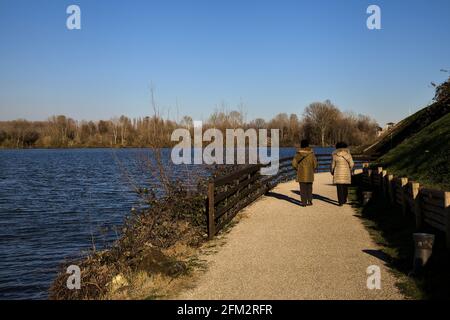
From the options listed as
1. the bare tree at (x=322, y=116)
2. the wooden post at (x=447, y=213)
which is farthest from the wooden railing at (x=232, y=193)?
the bare tree at (x=322, y=116)

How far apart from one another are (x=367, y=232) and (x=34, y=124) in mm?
166885

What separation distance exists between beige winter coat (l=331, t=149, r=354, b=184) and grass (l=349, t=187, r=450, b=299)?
0.97 m

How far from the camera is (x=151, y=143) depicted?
38.5 ft

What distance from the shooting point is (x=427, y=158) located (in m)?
15.9

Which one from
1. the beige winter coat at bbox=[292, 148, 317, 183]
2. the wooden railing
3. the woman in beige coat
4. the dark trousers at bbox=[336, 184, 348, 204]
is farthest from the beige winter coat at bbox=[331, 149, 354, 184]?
the wooden railing

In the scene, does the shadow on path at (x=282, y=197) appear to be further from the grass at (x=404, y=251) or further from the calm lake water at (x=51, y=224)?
the calm lake water at (x=51, y=224)

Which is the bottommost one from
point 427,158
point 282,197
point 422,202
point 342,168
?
point 282,197

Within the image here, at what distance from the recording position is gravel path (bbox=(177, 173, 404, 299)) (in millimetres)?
6543

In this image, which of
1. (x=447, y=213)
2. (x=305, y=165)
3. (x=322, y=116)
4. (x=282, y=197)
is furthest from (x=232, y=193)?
(x=322, y=116)

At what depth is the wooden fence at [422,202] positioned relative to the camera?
818cm

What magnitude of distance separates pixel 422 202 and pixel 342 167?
4.33 m

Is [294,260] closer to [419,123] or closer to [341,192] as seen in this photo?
[341,192]

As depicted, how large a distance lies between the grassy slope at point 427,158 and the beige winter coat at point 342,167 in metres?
1.99

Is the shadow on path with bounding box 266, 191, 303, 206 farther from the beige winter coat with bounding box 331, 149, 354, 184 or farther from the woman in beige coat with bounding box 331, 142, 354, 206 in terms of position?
the beige winter coat with bounding box 331, 149, 354, 184
